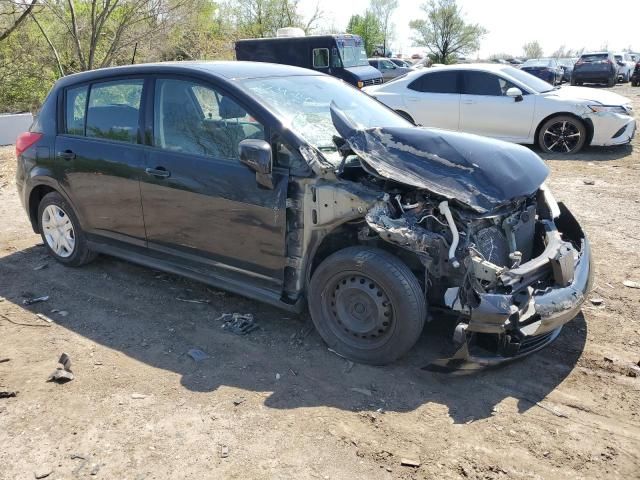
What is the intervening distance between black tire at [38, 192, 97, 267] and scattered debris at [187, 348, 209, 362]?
6.08 feet

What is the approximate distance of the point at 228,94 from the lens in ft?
12.3

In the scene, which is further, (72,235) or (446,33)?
(446,33)

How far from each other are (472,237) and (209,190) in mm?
1789

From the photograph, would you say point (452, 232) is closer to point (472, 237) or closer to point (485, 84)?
Result: point (472, 237)

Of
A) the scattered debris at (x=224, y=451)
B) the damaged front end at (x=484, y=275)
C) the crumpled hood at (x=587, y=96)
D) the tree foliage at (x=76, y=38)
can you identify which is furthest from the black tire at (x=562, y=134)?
the tree foliage at (x=76, y=38)

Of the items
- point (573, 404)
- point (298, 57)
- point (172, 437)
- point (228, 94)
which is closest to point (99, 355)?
point (172, 437)

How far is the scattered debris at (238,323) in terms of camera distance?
397 centimetres

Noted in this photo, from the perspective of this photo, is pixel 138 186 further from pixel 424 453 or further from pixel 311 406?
pixel 424 453

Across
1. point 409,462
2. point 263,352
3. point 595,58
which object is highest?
point 595,58

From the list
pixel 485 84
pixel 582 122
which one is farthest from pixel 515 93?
pixel 582 122

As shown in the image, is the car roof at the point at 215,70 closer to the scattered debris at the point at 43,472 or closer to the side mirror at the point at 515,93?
the scattered debris at the point at 43,472

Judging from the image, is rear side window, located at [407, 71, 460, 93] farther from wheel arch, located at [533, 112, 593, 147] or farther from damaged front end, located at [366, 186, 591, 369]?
damaged front end, located at [366, 186, 591, 369]

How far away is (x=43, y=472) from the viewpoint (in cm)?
267

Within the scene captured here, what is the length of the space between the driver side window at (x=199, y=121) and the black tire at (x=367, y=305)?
1.03 m
